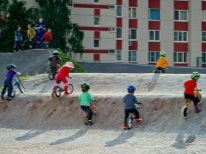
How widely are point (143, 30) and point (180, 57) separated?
4.75m

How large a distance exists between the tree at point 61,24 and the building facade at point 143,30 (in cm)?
236

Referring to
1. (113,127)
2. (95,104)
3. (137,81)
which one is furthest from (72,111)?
(137,81)

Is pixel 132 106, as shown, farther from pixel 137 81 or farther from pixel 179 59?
pixel 179 59

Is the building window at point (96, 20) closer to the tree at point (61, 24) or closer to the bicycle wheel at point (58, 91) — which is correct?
the tree at point (61, 24)

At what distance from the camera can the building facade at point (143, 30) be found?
53844mm

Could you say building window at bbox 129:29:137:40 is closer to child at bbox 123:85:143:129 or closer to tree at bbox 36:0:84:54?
tree at bbox 36:0:84:54

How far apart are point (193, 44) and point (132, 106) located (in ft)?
129

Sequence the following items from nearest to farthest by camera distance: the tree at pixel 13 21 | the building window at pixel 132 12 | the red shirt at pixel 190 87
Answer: the red shirt at pixel 190 87, the tree at pixel 13 21, the building window at pixel 132 12

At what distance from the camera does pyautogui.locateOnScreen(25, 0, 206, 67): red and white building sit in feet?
177

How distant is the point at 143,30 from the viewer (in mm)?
56000

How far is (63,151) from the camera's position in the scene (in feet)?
51.8

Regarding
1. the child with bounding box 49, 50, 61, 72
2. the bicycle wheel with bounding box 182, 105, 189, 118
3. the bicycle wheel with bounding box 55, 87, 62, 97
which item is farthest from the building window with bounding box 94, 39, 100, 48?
the bicycle wheel with bounding box 182, 105, 189, 118

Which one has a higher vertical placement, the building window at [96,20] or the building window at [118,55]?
the building window at [96,20]

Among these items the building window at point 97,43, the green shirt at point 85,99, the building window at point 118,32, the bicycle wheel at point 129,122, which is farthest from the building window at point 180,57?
the bicycle wheel at point 129,122
